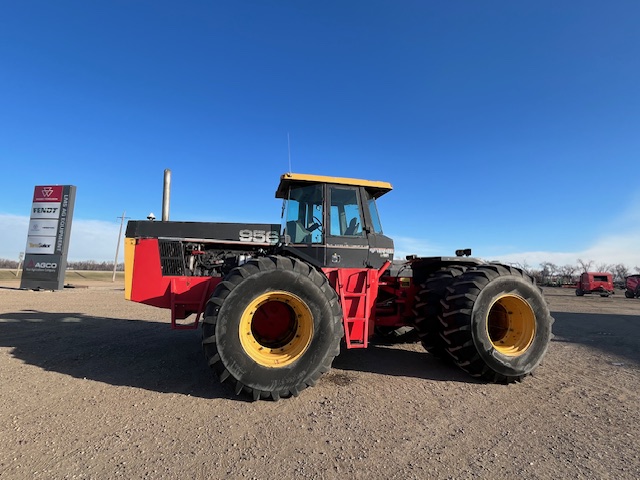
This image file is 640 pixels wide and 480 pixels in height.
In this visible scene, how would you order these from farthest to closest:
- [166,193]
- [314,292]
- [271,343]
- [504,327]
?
[166,193], [504,327], [271,343], [314,292]

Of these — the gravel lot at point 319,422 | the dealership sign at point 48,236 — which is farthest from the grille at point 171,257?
the dealership sign at point 48,236

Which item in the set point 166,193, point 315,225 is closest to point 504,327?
point 315,225

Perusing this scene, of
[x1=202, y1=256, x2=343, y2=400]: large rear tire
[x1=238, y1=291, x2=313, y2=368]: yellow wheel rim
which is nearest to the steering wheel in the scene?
[x1=202, y1=256, x2=343, y2=400]: large rear tire

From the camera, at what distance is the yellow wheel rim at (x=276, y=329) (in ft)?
13.7

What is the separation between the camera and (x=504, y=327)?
210 inches

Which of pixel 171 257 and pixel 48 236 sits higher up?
pixel 48 236

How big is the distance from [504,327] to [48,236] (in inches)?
872

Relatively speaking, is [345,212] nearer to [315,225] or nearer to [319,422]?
[315,225]

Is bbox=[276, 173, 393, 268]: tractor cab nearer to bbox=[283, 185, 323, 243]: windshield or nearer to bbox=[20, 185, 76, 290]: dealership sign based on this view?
bbox=[283, 185, 323, 243]: windshield

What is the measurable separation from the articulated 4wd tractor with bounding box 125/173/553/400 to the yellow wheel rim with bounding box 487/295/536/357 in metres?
0.02

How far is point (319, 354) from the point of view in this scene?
420 centimetres

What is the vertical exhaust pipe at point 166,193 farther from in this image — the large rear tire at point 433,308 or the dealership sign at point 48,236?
the dealership sign at point 48,236

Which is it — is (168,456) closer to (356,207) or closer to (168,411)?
(168,411)

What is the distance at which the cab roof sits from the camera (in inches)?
210
